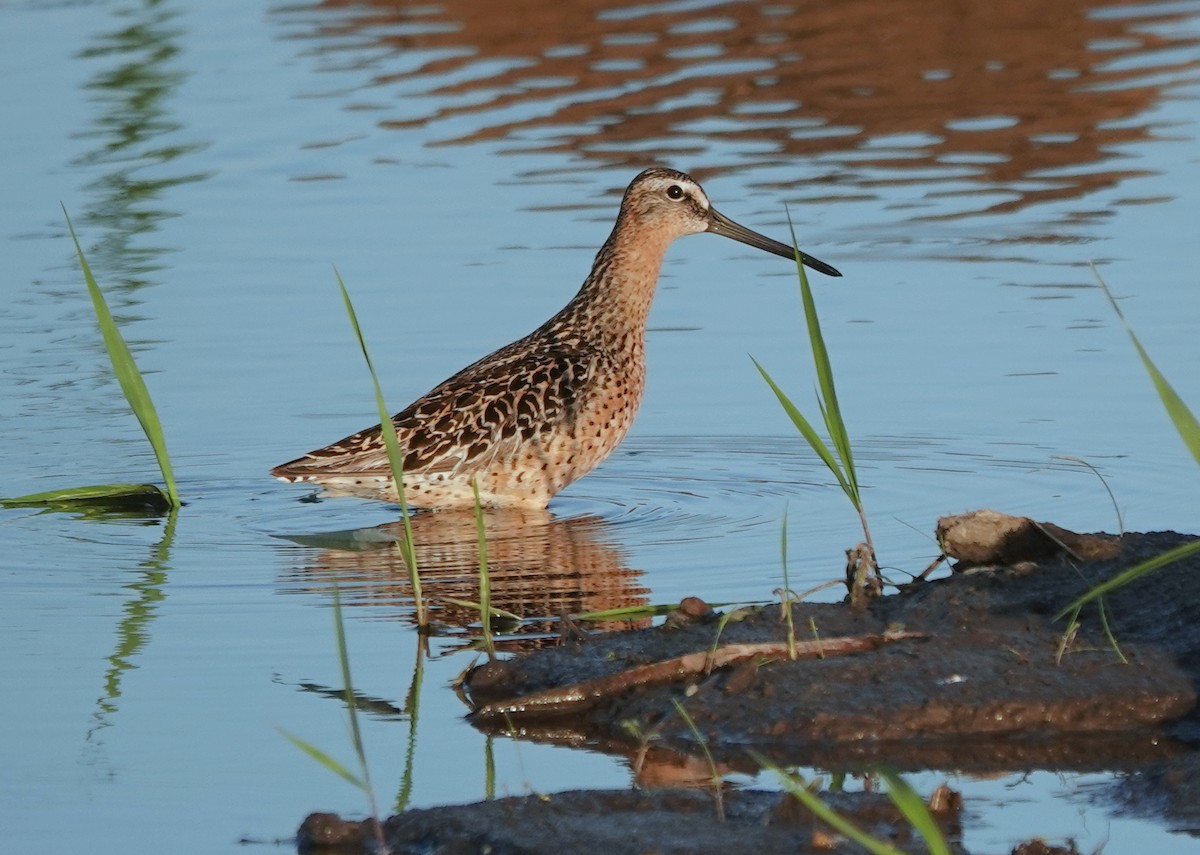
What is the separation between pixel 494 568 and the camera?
8.02 metres

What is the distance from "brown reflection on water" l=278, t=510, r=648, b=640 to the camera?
734cm

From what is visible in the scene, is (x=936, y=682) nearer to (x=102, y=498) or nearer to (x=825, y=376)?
(x=825, y=376)

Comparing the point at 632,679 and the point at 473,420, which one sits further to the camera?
the point at 473,420

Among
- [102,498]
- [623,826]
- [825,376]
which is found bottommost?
[102,498]

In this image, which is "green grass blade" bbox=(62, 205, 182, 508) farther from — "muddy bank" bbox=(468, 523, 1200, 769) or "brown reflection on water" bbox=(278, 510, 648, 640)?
"muddy bank" bbox=(468, 523, 1200, 769)

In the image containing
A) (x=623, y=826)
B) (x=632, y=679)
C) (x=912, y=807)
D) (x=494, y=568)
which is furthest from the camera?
(x=494, y=568)

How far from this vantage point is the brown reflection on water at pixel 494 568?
7.34 metres

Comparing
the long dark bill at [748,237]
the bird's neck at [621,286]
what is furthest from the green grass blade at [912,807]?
the long dark bill at [748,237]

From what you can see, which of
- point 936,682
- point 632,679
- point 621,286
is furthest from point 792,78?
point 936,682

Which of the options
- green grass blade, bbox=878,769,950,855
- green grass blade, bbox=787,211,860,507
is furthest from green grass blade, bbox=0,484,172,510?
green grass blade, bbox=878,769,950,855

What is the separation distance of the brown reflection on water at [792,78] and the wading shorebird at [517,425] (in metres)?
4.74

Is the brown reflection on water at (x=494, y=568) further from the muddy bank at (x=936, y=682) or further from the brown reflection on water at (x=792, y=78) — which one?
the brown reflection on water at (x=792, y=78)

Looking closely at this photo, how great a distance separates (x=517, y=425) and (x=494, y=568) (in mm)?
1173

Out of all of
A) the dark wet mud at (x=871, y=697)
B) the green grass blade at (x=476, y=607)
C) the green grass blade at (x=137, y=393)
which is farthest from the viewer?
the green grass blade at (x=137, y=393)
